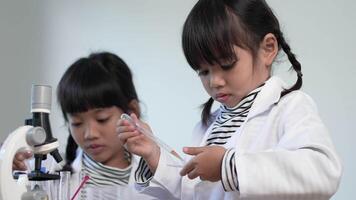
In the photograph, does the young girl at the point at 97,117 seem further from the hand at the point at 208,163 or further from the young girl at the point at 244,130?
the hand at the point at 208,163

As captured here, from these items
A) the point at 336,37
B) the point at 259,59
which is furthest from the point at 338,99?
the point at 259,59

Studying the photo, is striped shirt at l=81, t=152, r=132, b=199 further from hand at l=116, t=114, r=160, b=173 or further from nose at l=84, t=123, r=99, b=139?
hand at l=116, t=114, r=160, b=173

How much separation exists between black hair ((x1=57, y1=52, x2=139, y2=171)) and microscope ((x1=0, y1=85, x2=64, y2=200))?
1.36ft

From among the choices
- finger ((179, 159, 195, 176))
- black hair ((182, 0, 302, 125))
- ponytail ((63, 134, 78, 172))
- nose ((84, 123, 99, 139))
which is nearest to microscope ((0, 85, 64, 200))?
finger ((179, 159, 195, 176))

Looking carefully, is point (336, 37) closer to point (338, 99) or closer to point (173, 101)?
point (338, 99)

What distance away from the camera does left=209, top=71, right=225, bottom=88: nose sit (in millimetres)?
626

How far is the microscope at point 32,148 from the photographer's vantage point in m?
0.45

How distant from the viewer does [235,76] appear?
2.07 ft

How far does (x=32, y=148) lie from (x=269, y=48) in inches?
15.8

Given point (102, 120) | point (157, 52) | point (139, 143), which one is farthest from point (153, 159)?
point (157, 52)

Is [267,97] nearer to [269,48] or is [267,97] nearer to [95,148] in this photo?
[269,48]

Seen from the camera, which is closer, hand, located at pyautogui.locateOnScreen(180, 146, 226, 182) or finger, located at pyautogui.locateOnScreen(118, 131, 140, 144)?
hand, located at pyautogui.locateOnScreen(180, 146, 226, 182)

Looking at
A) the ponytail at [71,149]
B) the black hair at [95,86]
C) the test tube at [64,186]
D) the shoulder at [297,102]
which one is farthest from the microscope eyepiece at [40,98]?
the ponytail at [71,149]

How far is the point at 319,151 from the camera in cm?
50
